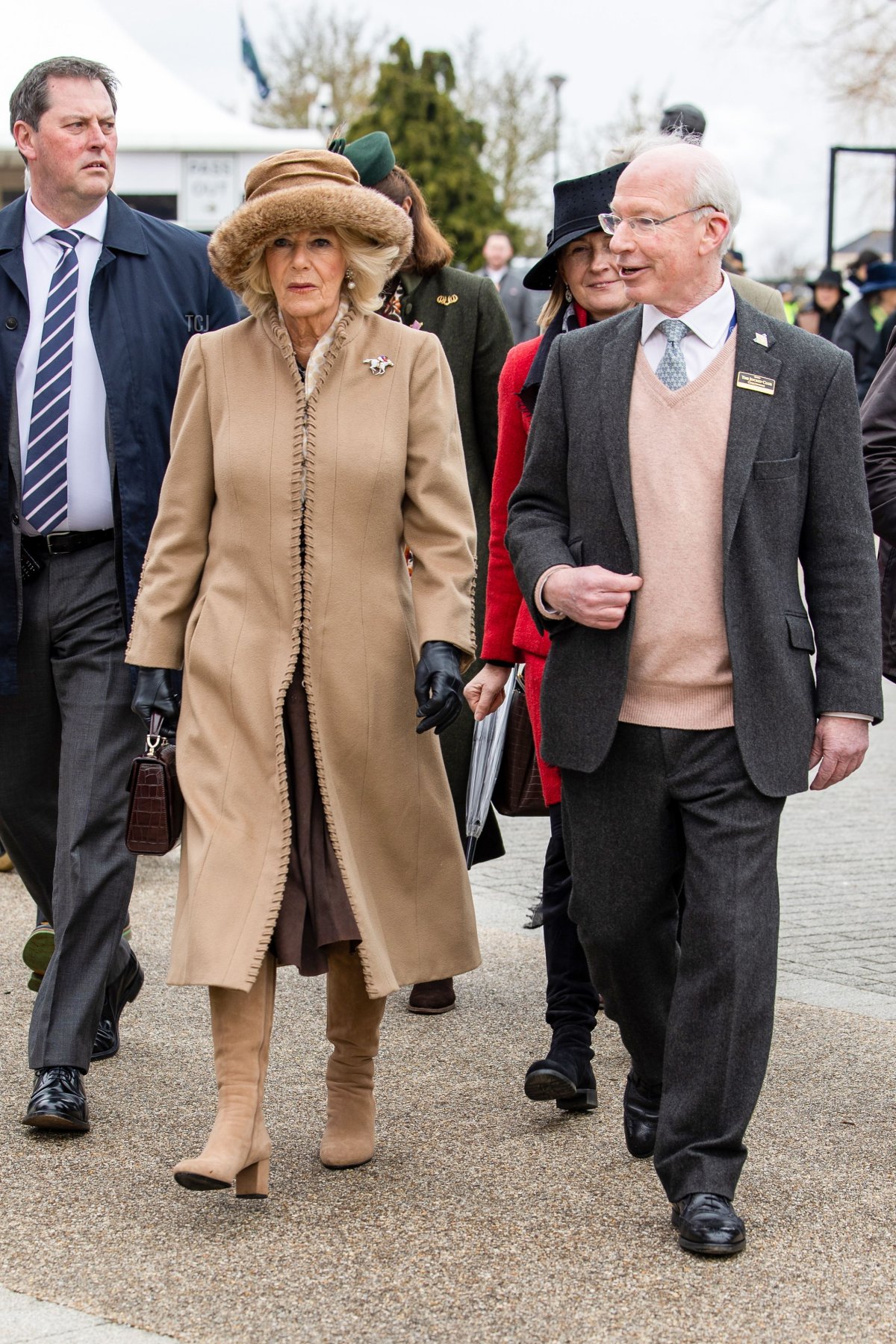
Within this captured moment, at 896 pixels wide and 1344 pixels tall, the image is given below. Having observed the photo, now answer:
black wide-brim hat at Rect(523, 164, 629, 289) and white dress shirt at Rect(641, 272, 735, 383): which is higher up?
black wide-brim hat at Rect(523, 164, 629, 289)

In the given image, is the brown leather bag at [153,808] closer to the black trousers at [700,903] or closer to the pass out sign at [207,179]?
the black trousers at [700,903]

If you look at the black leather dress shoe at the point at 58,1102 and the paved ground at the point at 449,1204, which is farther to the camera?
the black leather dress shoe at the point at 58,1102

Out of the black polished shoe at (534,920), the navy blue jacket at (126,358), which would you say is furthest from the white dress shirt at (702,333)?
the black polished shoe at (534,920)

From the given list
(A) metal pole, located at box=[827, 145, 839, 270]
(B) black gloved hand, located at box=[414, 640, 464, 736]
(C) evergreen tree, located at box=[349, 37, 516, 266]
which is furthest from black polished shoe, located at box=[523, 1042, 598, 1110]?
(C) evergreen tree, located at box=[349, 37, 516, 266]

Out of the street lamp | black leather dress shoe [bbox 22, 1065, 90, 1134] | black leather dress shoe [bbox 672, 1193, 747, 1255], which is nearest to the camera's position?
black leather dress shoe [bbox 672, 1193, 747, 1255]

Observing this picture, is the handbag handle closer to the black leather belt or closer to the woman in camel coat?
the woman in camel coat

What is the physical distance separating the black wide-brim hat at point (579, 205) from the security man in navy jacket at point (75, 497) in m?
0.99

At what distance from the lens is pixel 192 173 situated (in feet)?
52.0

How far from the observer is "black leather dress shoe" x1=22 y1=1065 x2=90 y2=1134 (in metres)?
4.33

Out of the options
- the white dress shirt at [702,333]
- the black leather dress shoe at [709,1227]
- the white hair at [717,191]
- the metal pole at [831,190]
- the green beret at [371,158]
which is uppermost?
the metal pole at [831,190]

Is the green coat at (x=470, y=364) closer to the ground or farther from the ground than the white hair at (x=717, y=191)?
closer to the ground

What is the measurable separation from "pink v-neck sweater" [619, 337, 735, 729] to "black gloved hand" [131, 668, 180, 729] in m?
1.04

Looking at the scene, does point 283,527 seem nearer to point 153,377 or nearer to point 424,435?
point 424,435

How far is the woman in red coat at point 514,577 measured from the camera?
4609 mm
